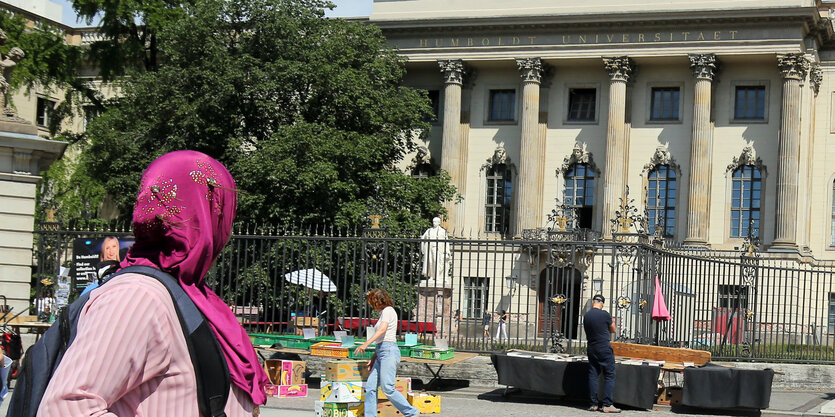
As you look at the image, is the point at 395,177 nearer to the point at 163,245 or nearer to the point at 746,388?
the point at 746,388

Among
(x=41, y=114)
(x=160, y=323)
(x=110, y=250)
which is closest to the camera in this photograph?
(x=160, y=323)

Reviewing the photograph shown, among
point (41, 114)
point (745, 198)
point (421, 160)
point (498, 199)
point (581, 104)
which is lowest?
point (498, 199)

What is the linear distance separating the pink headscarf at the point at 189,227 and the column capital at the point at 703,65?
153 feet

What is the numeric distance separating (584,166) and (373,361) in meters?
38.7

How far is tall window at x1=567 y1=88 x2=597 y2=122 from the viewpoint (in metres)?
51.5

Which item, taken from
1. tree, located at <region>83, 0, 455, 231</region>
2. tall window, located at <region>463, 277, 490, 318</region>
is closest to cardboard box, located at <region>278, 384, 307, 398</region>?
tall window, located at <region>463, 277, 490, 318</region>

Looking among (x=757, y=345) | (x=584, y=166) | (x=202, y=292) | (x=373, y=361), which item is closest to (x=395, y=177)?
(x=584, y=166)

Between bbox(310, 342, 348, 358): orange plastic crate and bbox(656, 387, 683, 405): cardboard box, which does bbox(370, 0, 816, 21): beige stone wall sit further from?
bbox(310, 342, 348, 358): orange plastic crate

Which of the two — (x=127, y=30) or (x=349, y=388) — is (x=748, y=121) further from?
(x=349, y=388)

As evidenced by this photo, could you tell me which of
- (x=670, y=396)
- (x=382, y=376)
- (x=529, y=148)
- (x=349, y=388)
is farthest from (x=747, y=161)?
(x=382, y=376)

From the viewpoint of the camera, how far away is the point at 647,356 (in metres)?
17.4

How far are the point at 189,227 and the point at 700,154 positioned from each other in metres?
47.1

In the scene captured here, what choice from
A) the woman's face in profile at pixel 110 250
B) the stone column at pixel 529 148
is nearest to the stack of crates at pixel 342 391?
the woman's face in profile at pixel 110 250

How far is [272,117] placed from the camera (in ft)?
121
